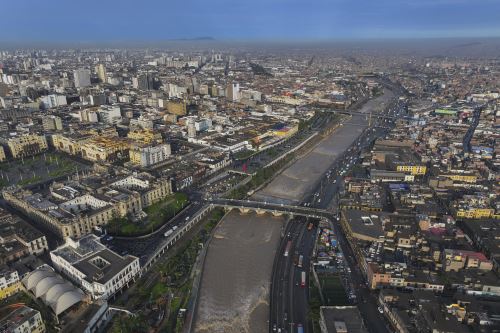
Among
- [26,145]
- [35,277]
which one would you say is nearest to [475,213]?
[35,277]

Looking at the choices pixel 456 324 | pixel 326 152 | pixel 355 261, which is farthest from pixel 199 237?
pixel 326 152

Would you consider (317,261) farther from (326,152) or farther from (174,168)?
(326,152)

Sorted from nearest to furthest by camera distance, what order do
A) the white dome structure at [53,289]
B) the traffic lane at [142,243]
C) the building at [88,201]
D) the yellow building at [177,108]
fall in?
the white dome structure at [53,289]
the traffic lane at [142,243]
the building at [88,201]
the yellow building at [177,108]

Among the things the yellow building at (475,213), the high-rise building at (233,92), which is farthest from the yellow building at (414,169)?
the high-rise building at (233,92)

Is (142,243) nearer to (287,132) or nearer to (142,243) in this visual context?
(142,243)

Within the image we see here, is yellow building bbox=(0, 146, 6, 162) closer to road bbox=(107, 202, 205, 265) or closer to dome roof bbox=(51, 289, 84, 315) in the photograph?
road bbox=(107, 202, 205, 265)

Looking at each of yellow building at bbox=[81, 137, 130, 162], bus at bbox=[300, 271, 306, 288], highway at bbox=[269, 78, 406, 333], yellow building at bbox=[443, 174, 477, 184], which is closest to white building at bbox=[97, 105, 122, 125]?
yellow building at bbox=[81, 137, 130, 162]

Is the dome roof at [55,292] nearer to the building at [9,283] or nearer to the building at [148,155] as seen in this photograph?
the building at [9,283]

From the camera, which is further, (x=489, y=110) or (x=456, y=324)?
(x=489, y=110)
